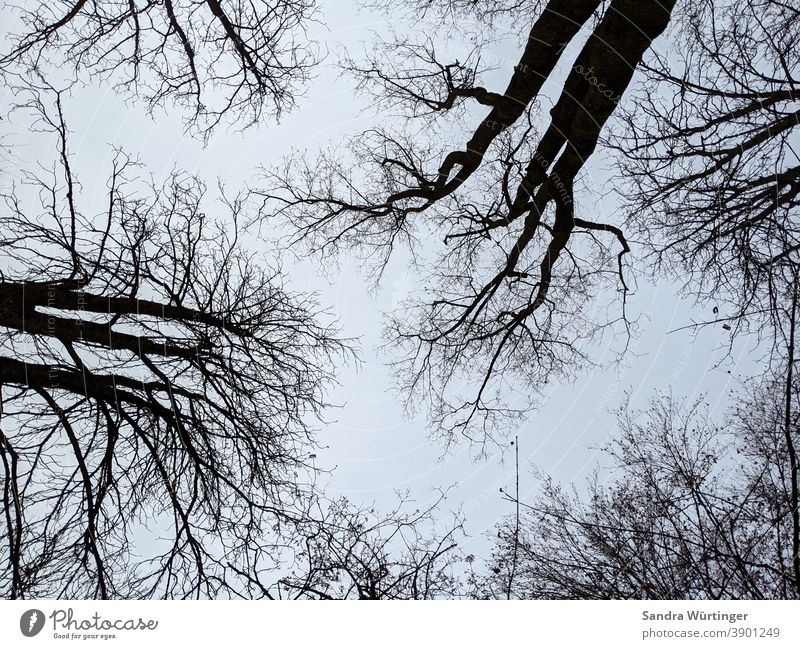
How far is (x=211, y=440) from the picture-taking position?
15.4ft

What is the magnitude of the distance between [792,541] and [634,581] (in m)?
1.19
